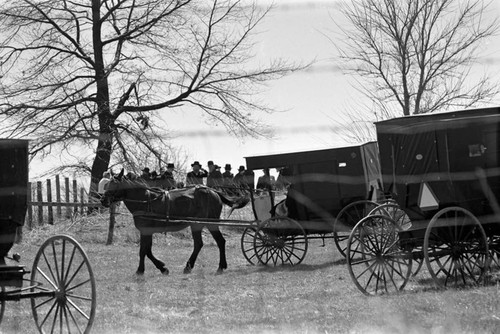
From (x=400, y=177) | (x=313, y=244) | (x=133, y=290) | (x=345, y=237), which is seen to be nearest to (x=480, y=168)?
(x=400, y=177)

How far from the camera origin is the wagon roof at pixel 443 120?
9.06 meters

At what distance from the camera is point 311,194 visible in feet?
49.5

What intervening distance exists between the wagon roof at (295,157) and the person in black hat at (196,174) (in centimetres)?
317

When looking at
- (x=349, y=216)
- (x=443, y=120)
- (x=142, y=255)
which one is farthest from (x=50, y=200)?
(x=443, y=120)

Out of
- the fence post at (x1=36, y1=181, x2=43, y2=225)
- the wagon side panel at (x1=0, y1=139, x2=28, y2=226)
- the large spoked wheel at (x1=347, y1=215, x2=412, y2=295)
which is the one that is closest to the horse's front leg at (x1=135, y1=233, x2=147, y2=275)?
the large spoked wheel at (x1=347, y1=215, x2=412, y2=295)

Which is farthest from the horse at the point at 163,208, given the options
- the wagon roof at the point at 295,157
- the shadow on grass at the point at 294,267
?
the wagon roof at the point at 295,157

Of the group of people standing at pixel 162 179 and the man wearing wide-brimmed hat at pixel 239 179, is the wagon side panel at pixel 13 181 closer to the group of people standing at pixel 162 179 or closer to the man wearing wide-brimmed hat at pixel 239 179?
the man wearing wide-brimmed hat at pixel 239 179

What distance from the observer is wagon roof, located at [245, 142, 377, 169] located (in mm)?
14758

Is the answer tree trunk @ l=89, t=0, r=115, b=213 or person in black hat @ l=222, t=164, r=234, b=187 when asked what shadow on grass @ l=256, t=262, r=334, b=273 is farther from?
tree trunk @ l=89, t=0, r=115, b=213

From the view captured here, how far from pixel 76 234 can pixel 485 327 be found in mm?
13684

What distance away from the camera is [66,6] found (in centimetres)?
1978

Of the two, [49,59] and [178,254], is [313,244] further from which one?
[49,59]

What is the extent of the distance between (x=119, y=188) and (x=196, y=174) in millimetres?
3929

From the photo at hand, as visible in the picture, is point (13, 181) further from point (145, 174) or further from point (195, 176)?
point (195, 176)
